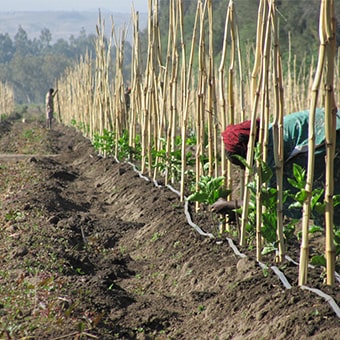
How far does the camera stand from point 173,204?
686 cm

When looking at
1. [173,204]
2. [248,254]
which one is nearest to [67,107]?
[173,204]

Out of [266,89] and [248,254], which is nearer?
[266,89]

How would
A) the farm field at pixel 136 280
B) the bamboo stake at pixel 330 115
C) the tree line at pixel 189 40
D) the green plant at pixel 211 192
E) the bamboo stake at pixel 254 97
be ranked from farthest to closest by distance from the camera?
the tree line at pixel 189 40 → the green plant at pixel 211 192 → the bamboo stake at pixel 254 97 → the farm field at pixel 136 280 → the bamboo stake at pixel 330 115

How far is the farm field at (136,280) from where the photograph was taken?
3566 mm

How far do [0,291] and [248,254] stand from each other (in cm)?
155

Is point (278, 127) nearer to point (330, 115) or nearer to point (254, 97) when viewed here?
point (254, 97)

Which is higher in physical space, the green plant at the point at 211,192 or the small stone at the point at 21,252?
the green plant at the point at 211,192

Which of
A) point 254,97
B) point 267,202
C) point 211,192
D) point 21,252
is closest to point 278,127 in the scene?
point 254,97

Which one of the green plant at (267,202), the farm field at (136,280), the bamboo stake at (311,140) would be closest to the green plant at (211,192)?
the farm field at (136,280)

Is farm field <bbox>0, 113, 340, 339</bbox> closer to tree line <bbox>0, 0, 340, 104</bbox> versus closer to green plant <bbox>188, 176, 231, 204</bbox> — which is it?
green plant <bbox>188, 176, 231, 204</bbox>

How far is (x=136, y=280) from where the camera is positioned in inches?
208

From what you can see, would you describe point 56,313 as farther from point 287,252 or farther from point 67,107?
point 67,107

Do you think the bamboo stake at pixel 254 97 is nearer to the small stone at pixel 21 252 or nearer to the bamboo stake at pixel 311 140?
the bamboo stake at pixel 311 140

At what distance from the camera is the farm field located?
3566 millimetres
